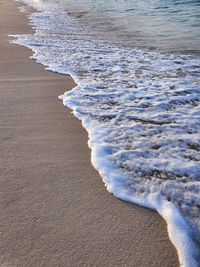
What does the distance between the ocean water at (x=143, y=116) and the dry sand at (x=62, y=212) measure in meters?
0.11

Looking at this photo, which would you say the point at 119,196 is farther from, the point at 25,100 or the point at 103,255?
the point at 25,100

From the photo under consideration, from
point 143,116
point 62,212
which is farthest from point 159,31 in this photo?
point 62,212

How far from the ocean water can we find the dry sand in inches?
4.4

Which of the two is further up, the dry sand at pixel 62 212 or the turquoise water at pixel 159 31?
the turquoise water at pixel 159 31

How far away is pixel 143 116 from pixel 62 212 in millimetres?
1698

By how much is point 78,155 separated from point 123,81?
2207mm

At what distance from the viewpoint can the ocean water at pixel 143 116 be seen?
172cm

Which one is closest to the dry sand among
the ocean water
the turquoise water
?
the ocean water

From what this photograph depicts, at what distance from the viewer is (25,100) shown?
9.88 ft

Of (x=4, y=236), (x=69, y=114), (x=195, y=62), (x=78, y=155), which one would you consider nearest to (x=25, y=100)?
(x=69, y=114)

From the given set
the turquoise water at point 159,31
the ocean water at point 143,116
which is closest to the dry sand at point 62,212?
the ocean water at point 143,116

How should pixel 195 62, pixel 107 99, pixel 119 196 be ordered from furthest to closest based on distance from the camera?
pixel 195 62, pixel 107 99, pixel 119 196

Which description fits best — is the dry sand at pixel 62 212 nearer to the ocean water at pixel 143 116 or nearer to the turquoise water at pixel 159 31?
the ocean water at pixel 143 116

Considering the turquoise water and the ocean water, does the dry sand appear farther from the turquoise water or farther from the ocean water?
the turquoise water
